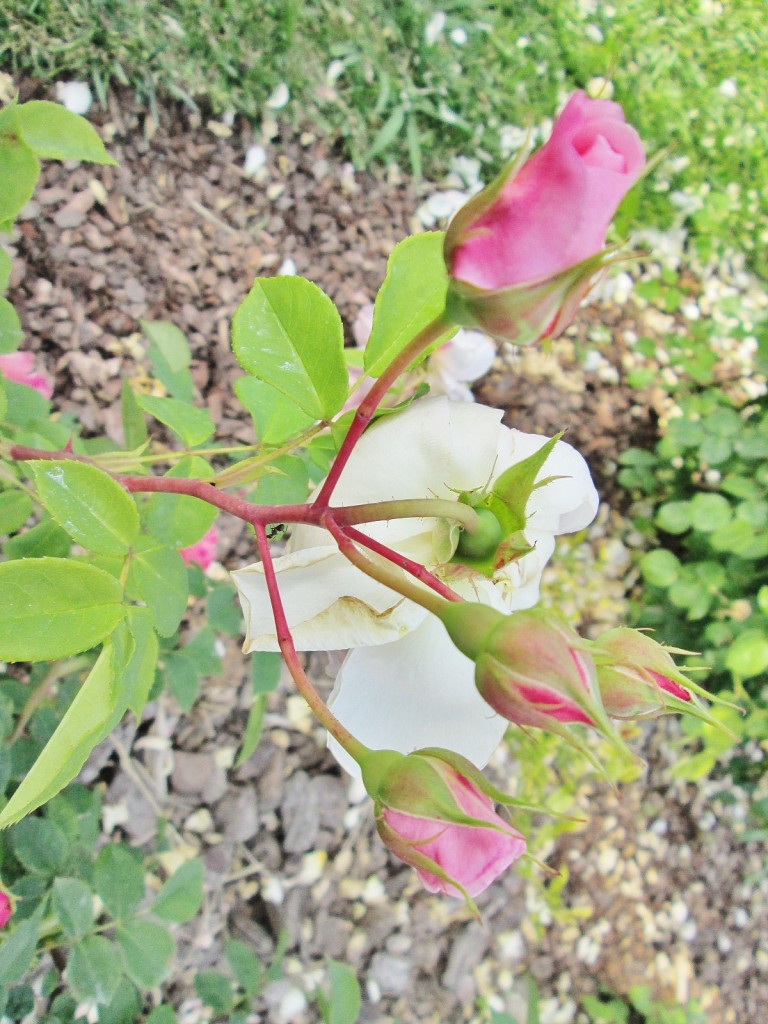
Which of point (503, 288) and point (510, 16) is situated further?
point (510, 16)

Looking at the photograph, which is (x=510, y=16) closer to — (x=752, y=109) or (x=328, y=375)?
(x=752, y=109)

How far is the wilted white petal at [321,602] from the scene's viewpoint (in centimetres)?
44

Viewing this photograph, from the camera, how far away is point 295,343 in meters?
0.50

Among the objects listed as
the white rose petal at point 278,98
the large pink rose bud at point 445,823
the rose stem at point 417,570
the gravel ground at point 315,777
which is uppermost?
the rose stem at point 417,570

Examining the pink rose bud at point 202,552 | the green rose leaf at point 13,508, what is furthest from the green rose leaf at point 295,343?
the pink rose bud at point 202,552

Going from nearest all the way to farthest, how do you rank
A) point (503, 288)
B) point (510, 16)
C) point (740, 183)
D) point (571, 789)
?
1. point (503, 288)
2. point (571, 789)
3. point (510, 16)
4. point (740, 183)

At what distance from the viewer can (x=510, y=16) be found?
73.4 inches

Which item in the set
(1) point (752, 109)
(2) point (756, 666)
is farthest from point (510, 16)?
(2) point (756, 666)

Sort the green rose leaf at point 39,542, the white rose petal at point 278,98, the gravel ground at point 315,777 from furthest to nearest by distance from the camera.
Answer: the white rose petal at point 278,98 → the gravel ground at point 315,777 → the green rose leaf at point 39,542

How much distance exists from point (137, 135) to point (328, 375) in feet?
3.31

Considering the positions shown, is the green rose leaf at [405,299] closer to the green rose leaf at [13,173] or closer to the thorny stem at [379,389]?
the thorny stem at [379,389]

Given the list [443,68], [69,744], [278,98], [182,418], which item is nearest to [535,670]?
[69,744]

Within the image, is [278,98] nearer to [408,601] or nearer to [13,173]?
[13,173]

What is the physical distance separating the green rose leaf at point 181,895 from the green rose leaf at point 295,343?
530 mm
